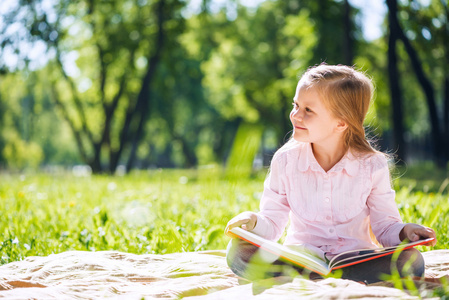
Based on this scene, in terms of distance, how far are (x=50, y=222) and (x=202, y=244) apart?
5.19 feet

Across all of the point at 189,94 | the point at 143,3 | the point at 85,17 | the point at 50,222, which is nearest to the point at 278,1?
the point at 189,94

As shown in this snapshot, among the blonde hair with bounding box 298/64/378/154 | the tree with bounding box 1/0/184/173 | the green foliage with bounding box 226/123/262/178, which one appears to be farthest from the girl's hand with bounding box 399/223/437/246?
the tree with bounding box 1/0/184/173

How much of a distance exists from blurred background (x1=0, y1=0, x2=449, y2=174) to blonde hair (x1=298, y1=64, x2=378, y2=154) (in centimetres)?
44

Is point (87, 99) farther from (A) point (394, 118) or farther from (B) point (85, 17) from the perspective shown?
(A) point (394, 118)

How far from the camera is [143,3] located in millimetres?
16125

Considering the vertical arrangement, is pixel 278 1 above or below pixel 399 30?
above

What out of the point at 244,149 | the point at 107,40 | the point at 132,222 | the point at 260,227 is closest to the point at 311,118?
the point at 244,149

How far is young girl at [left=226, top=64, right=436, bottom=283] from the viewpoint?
2.62 metres

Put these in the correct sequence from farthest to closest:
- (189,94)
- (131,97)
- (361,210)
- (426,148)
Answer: (426,148) → (189,94) → (131,97) → (361,210)

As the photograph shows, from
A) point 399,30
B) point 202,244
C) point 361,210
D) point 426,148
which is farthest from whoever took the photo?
point 426,148

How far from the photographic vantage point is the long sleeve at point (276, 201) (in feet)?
9.02

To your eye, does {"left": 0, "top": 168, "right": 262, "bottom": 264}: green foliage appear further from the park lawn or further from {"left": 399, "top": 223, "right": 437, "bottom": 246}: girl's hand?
{"left": 399, "top": 223, "right": 437, "bottom": 246}: girl's hand

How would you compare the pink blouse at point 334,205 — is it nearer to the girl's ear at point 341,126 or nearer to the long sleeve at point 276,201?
the long sleeve at point 276,201

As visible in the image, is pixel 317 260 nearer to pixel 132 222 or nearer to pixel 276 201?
pixel 276 201
